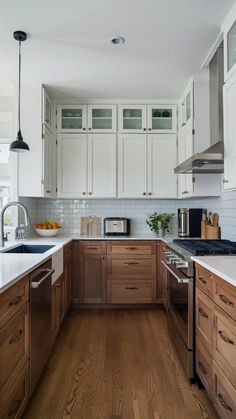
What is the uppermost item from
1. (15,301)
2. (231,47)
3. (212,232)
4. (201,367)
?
(231,47)

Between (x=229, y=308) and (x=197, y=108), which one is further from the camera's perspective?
(x=197, y=108)

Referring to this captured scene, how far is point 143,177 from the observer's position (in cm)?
377

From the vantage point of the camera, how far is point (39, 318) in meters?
1.91

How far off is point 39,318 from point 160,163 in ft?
8.32

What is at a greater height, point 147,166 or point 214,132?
point 214,132

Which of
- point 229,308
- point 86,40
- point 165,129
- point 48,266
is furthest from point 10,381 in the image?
point 165,129

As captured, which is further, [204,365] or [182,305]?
[182,305]

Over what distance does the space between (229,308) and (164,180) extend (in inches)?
98.3

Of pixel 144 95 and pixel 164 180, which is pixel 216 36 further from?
pixel 164 180

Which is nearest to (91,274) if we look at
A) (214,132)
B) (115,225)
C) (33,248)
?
(115,225)

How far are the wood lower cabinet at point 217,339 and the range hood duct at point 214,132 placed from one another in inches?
36.8

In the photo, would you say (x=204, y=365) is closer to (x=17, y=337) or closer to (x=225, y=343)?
(x=225, y=343)

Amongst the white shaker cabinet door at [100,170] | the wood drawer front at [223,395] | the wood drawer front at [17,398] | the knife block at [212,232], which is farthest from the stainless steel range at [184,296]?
the white shaker cabinet door at [100,170]

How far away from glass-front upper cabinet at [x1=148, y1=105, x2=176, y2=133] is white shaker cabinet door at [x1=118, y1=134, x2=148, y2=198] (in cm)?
23
